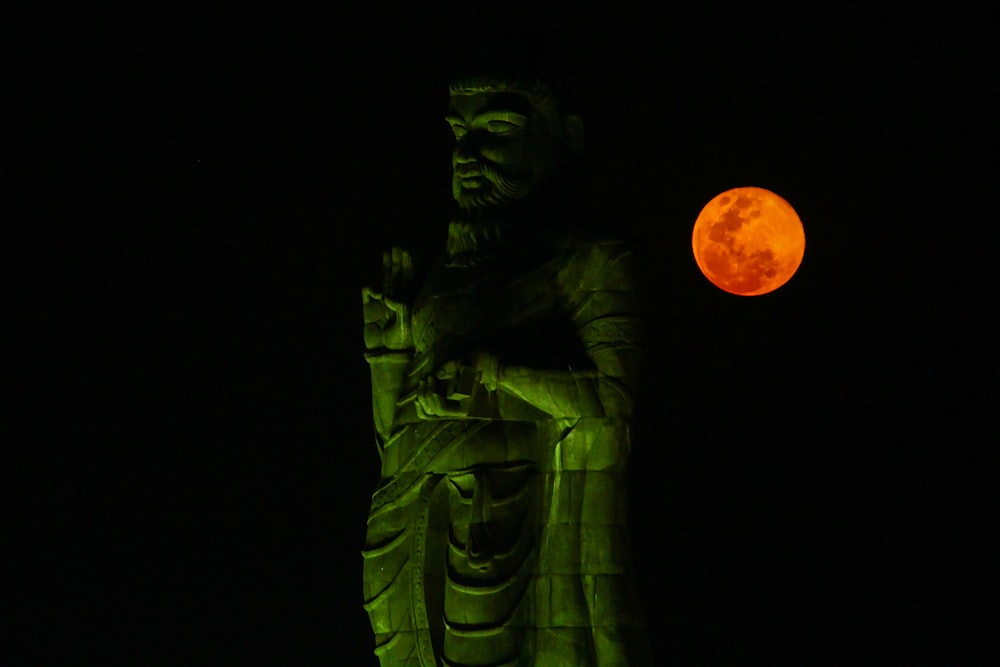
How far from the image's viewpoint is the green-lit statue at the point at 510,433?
31.5ft

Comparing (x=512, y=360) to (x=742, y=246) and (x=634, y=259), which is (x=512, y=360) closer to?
(x=634, y=259)

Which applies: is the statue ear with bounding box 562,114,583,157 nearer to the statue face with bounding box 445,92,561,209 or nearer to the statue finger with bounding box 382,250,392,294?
the statue face with bounding box 445,92,561,209

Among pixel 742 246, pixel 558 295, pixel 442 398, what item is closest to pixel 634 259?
pixel 558 295

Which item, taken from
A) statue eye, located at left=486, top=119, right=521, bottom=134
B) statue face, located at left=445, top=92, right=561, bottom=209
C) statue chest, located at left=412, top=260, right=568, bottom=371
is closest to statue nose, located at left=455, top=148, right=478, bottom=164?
statue face, located at left=445, top=92, right=561, bottom=209

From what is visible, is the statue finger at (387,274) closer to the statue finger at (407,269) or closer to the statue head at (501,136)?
the statue finger at (407,269)

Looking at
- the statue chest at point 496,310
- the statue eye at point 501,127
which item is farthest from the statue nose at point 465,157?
the statue chest at point 496,310

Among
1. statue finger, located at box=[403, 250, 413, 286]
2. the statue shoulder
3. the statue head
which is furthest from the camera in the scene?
statue finger, located at box=[403, 250, 413, 286]

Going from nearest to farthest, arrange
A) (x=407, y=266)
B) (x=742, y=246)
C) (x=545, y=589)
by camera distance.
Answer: (x=545, y=589), (x=407, y=266), (x=742, y=246)

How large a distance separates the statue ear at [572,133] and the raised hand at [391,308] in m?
0.98

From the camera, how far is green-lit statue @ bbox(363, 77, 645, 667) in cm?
960

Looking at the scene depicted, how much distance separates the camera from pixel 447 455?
981cm

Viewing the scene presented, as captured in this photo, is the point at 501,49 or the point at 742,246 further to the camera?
the point at 742,246

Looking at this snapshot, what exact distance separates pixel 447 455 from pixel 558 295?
94cm

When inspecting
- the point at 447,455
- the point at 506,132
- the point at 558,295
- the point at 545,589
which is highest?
the point at 506,132
